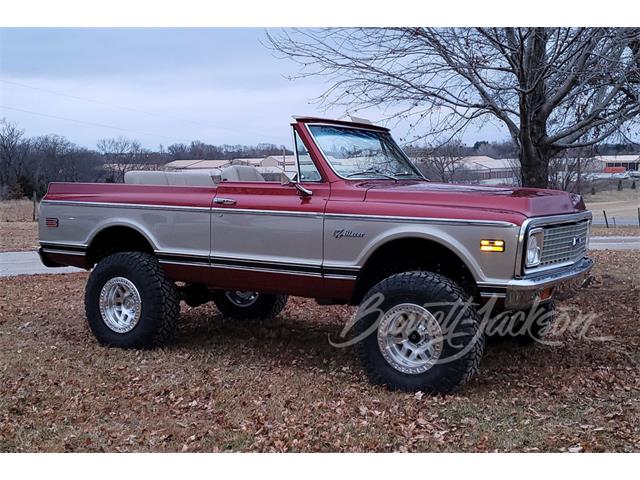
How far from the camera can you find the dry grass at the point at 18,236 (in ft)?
60.8

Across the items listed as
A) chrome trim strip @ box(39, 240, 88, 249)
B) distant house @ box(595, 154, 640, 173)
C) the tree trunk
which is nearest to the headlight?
the tree trunk

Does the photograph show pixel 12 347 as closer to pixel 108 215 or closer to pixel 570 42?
pixel 108 215

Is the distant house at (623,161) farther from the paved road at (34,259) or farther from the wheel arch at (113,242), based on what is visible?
the wheel arch at (113,242)

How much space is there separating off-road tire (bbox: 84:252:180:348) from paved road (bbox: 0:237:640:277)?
684 cm

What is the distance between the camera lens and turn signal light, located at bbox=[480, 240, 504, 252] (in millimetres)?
5191

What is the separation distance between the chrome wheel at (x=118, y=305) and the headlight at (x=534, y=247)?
371cm

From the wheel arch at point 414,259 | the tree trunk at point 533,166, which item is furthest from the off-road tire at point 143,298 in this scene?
the tree trunk at point 533,166

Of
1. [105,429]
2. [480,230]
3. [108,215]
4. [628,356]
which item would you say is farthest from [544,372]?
[108,215]

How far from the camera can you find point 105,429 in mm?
4980

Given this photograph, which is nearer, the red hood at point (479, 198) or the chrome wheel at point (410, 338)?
the red hood at point (479, 198)

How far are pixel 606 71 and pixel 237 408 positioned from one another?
18.0ft

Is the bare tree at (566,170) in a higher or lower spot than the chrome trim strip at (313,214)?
higher

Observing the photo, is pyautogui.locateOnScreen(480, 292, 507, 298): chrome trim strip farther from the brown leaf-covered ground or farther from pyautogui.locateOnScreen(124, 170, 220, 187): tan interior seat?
pyautogui.locateOnScreen(124, 170, 220, 187): tan interior seat

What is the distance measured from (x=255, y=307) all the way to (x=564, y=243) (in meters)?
3.65
